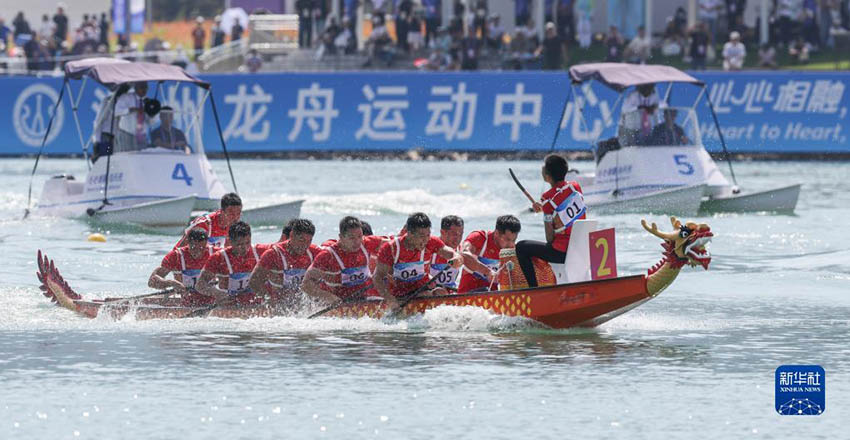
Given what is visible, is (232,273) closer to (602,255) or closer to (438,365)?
(438,365)

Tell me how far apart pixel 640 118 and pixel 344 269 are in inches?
460

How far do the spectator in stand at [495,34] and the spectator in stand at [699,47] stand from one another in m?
5.34

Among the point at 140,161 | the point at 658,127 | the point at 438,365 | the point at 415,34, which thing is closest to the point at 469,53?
the point at 415,34

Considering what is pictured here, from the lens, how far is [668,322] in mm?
15812

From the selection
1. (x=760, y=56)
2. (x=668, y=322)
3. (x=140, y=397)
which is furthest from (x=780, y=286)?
(x=760, y=56)

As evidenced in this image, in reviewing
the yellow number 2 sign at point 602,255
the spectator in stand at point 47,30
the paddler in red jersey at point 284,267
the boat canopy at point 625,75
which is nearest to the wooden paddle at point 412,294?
the paddler in red jersey at point 284,267

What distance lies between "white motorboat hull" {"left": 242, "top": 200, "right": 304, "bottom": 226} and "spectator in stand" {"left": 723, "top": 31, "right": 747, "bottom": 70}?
712 inches

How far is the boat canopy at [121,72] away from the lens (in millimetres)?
23938

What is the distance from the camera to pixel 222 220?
57.4ft

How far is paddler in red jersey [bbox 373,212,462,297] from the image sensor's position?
48.7 feet

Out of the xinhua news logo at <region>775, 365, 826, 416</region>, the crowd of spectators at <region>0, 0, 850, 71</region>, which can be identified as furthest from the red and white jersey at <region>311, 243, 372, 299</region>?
the crowd of spectators at <region>0, 0, 850, 71</region>

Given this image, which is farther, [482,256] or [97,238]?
[97,238]

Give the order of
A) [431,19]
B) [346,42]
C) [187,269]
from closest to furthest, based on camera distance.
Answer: [187,269], [346,42], [431,19]

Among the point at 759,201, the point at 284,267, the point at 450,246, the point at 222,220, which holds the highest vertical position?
the point at 450,246
